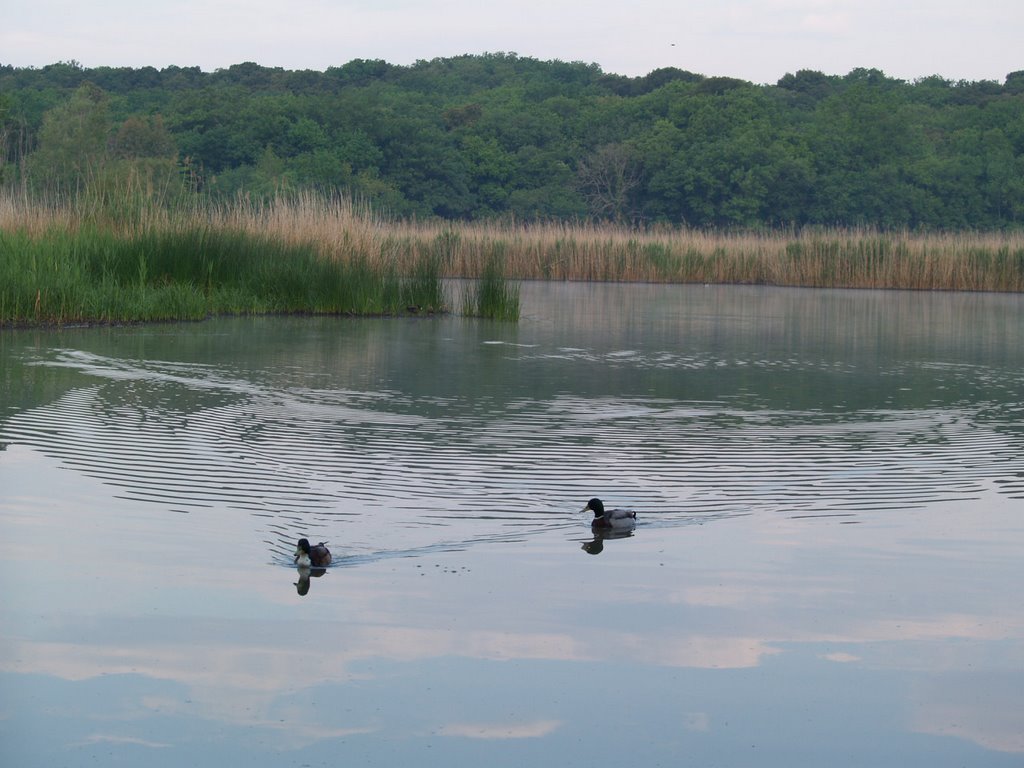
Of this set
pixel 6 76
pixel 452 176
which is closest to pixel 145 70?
pixel 6 76

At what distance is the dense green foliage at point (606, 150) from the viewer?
4669 cm

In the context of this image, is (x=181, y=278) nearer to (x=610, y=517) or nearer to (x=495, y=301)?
(x=495, y=301)

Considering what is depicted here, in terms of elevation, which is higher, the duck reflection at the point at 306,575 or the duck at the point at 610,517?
the duck at the point at 610,517

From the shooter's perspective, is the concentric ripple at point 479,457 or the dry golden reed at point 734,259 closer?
the concentric ripple at point 479,457

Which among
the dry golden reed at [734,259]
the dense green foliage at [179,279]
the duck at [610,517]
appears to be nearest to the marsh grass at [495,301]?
the dense green foliage at [179,279]

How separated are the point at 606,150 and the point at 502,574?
48.6 meters

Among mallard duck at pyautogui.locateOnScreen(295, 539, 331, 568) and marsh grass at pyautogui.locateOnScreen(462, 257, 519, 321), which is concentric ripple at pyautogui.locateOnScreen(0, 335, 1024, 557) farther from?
marsh grass at pyautogui.locateOnScreen(462, 257, 519, 321)

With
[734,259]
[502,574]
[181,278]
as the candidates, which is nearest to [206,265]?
[181,278]

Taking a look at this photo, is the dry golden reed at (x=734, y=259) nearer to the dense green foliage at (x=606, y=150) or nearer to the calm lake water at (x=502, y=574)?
the calm lake water at (x=502, y=574)

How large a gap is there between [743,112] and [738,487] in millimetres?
48966

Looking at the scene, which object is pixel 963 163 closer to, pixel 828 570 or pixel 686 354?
pixel 686 354

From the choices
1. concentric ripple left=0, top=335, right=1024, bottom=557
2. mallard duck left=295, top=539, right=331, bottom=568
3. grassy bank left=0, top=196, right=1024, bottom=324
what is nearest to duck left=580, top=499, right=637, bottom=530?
concentric ripple left=0, top=335, right=1024, bottom=557

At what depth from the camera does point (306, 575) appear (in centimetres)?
464

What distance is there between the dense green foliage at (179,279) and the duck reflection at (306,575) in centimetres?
893
